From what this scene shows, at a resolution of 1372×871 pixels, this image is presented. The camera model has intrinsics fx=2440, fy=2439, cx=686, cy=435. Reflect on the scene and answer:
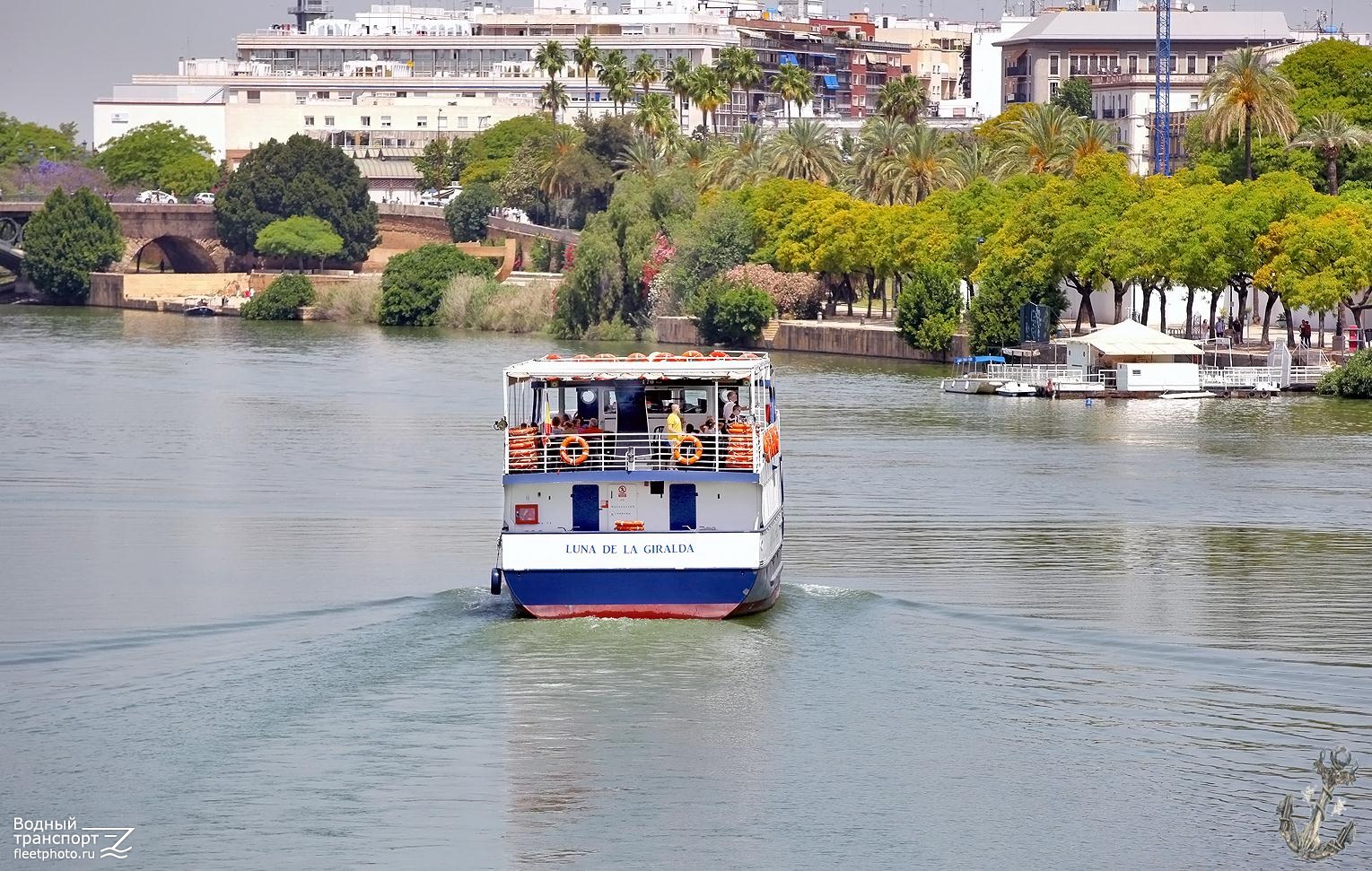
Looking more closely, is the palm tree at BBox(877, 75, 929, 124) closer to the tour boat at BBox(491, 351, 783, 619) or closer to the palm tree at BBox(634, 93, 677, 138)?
the palm tree at BBox(634, 93, 677, 138)

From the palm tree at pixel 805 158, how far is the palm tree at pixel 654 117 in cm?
Answer: 2650

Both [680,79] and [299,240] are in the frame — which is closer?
[680,79]

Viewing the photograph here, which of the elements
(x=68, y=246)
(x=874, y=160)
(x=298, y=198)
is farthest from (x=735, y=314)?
(x=68, y=246)

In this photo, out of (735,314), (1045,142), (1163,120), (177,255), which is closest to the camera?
(735,314)

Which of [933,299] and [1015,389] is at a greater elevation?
[933,299]

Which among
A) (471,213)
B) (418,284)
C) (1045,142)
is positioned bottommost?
(418,284)

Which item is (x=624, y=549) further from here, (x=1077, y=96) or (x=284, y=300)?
(x=1077, y=96)

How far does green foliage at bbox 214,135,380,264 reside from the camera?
7313 inches

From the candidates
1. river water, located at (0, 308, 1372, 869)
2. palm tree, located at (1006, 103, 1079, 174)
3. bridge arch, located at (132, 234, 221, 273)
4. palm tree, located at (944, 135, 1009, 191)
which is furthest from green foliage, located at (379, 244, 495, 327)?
river water, located at (0, 308, 1372, 869)

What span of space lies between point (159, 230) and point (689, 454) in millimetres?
153598

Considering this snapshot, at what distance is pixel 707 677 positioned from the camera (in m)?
37.8

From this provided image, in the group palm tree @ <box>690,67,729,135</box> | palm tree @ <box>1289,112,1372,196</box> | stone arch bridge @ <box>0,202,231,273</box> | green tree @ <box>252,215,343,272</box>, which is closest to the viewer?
palm tree @ <box>1289,112,1372,196</box>

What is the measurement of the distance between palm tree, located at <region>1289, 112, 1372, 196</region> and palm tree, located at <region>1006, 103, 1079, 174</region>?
16466mm

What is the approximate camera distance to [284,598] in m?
44.4
